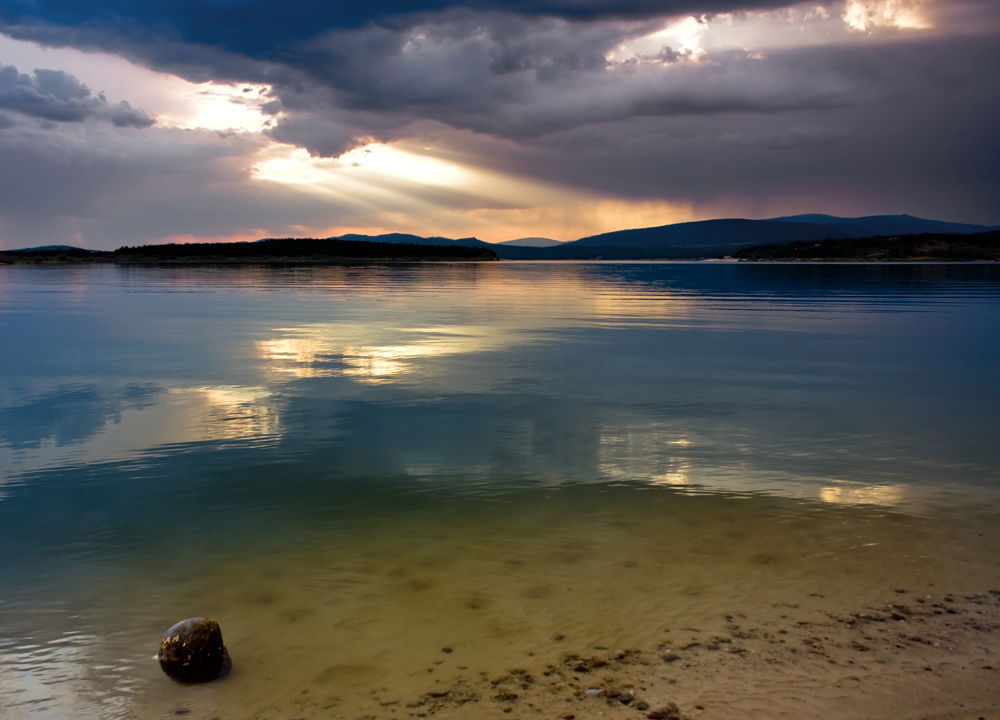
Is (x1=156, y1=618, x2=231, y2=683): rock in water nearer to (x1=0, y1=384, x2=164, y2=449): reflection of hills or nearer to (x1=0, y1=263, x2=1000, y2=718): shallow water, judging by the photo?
(x1=0, y1=263, x2=1000, y2=718): shallow water

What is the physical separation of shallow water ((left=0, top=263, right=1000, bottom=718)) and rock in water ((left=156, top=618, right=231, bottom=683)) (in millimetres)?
158

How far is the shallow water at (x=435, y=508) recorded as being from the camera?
703 cm

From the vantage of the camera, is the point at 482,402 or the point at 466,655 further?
the point at 482,402

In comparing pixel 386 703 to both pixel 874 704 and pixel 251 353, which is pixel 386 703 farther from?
pixel 251 353

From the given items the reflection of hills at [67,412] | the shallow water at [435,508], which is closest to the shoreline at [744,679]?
the shallow water at [435,508]

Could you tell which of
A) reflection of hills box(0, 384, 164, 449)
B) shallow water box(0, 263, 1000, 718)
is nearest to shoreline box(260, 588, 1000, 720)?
shallow water box(0, 263, 1000, 718)

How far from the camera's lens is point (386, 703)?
6105 millimetres

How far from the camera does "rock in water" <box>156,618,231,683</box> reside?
645cm

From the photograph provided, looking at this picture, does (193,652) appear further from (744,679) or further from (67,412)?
(67,412)

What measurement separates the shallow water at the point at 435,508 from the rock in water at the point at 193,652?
16 centimetres

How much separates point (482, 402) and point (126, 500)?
Result: 9.04 m

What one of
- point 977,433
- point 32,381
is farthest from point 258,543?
point 32,381

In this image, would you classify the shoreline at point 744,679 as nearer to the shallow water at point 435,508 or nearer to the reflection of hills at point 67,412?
the shallow water at point 435,508

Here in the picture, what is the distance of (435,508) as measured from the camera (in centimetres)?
1070
